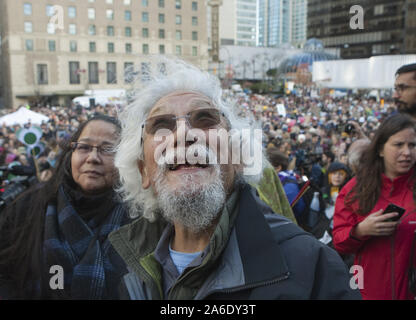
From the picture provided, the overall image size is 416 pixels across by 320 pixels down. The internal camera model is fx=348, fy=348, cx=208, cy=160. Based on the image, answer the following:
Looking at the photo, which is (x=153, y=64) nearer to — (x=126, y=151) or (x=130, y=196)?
(x=126, y=151)

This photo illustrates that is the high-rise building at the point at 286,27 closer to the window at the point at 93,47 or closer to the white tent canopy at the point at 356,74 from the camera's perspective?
the window at the point at 93,47

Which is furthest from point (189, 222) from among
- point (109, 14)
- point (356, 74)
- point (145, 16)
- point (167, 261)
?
point (109, 14)

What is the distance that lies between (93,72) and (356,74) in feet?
116

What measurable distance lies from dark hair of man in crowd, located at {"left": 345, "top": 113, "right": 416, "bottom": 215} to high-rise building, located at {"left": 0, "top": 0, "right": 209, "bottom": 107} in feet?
119

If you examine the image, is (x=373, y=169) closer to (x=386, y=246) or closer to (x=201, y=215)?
(x=386, y=246)

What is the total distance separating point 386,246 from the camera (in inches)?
83.0

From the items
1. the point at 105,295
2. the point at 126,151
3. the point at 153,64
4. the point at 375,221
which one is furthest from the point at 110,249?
the point at 375,221

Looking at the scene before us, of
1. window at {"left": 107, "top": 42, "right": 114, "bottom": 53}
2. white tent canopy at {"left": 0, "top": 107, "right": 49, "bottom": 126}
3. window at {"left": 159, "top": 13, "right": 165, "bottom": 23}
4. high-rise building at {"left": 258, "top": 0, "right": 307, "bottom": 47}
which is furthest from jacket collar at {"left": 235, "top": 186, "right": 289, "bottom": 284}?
high-rise building at {"left": 258, "top": 0, "right": 307, "bottom": 47}

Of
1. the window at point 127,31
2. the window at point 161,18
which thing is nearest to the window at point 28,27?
the window at point 127,31

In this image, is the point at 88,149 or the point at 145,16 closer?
the point at 88,149

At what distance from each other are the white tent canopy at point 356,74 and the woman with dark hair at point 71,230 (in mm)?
23650

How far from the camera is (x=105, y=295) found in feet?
6.16

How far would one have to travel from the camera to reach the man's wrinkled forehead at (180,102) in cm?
159

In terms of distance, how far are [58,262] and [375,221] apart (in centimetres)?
185
